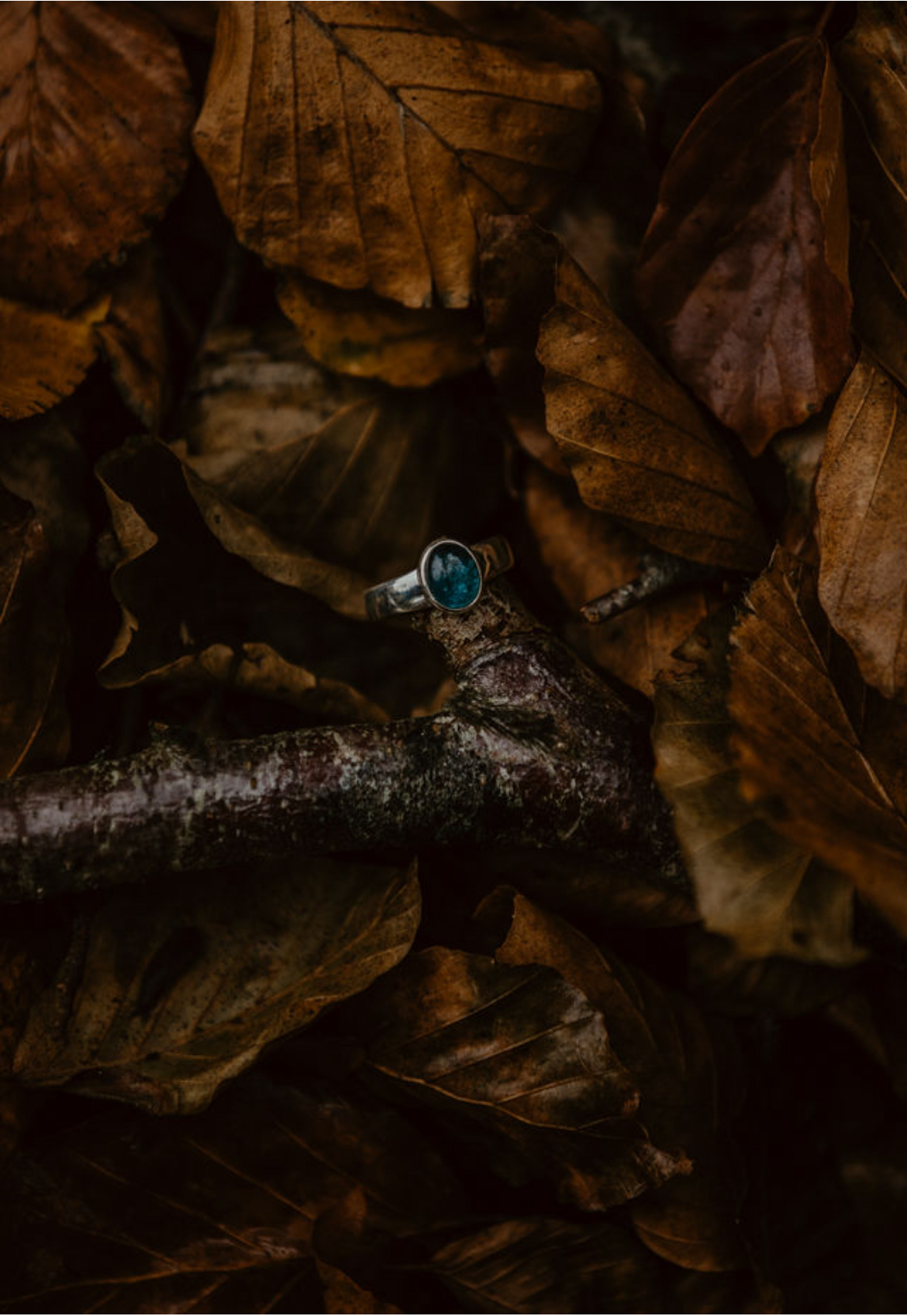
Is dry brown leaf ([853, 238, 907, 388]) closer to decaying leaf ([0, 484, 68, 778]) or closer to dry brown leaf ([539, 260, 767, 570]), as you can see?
dry brown leaf ([539, 260, 767, 570])

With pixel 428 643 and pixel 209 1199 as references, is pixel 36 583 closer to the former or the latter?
pixel 428 643

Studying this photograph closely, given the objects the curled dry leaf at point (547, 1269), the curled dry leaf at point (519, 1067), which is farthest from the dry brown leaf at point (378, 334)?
the curled dry leaf at point (547, 1269)

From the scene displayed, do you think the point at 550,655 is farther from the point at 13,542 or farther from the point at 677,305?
the point at 13,542

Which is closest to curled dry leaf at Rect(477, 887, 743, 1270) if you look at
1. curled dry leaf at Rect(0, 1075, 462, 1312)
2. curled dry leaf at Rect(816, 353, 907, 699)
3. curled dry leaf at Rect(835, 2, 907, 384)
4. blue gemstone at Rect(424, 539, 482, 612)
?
curled dry leaf at Rect(0, 1075, 462, 1312)

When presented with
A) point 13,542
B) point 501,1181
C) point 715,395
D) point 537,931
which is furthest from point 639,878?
point 13,542

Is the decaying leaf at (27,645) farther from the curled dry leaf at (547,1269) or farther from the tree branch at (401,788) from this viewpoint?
the curled dry leaf at (547,1269)
